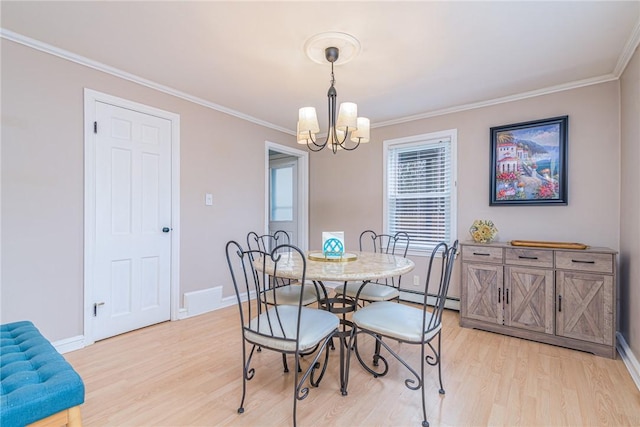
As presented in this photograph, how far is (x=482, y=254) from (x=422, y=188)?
45.3 inches

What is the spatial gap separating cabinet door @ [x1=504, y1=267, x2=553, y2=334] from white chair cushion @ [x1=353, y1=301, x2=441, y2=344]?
130cm

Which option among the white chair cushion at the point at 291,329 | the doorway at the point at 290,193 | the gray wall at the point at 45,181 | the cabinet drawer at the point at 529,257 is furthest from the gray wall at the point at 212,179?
the white chair cushion at the point at 291,329

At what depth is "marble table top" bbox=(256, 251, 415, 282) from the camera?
66.0 inches

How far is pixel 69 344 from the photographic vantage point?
2.38 metres

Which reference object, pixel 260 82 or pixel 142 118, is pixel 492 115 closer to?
pixel 260 82

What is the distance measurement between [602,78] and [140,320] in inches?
185

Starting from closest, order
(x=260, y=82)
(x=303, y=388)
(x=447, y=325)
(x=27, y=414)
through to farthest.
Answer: (x=27, y=414) → (x=303, y=388) → (x=260, y=82) → (x=447, y=325)

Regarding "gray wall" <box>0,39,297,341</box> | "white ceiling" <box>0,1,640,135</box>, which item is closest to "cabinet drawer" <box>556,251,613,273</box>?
"white ceiling" <box>0,1,640,135</box>

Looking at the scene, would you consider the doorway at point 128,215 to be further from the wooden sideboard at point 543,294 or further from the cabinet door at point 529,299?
the cabinet door at point 529,299

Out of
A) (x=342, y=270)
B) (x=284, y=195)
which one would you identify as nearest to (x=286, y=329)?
(x=342, y=270)

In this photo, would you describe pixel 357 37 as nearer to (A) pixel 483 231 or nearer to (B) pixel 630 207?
(A) pixel 483 231

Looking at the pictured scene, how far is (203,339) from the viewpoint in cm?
263

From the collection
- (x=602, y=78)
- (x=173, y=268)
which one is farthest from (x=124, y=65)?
(x=602, y=78)

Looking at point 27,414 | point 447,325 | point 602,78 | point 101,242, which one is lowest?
point 447,325
